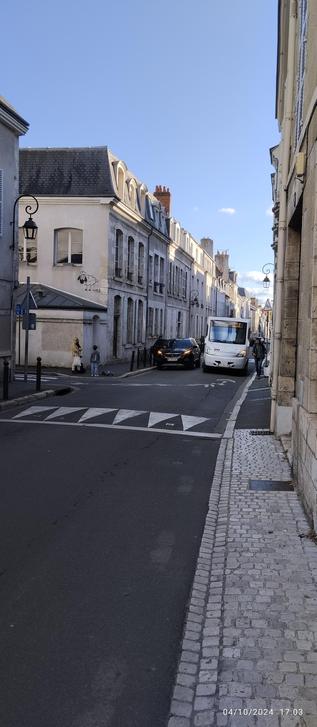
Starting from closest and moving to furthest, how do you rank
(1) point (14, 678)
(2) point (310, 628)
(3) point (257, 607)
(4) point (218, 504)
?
1. (1) point (14, 678)
2. (2) point (310, 628)
3. (3) point (257, 607)
4. (4) point (218, 504)

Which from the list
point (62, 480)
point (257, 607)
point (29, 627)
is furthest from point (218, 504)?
point (29, 627)

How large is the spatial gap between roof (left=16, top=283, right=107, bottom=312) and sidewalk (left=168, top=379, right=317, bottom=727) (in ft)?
61.5

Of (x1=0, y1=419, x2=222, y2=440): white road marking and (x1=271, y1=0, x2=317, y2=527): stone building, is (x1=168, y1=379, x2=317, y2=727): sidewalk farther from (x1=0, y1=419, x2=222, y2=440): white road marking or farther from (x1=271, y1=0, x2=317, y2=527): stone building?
(x1=0, y1=419, x2=222, y2=440): white road marking

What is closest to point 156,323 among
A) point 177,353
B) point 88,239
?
point 177,353

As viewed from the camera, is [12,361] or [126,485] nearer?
[126,485]

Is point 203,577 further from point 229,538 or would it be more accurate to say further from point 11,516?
point 11,516

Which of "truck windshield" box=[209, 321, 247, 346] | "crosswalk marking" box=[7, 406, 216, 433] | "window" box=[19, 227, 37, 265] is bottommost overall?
"crosswalk marking" box=[7, 406, 216, 433]

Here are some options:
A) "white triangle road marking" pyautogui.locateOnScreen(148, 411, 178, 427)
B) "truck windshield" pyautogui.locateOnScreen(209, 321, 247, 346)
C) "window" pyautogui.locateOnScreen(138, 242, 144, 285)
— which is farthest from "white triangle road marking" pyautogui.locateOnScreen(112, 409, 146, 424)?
"window" pyautogui.locateOnScreen(138, 242, 144, 285)

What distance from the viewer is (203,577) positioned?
4430 millimetres

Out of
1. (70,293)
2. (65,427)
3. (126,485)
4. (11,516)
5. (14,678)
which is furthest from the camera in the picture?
(70,293)

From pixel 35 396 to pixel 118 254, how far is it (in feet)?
52.3

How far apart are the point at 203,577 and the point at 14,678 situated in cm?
171

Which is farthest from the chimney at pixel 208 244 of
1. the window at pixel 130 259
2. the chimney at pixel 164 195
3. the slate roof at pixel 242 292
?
the slate roof at pixel 242 292

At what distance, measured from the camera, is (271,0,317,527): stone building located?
5.51 m
